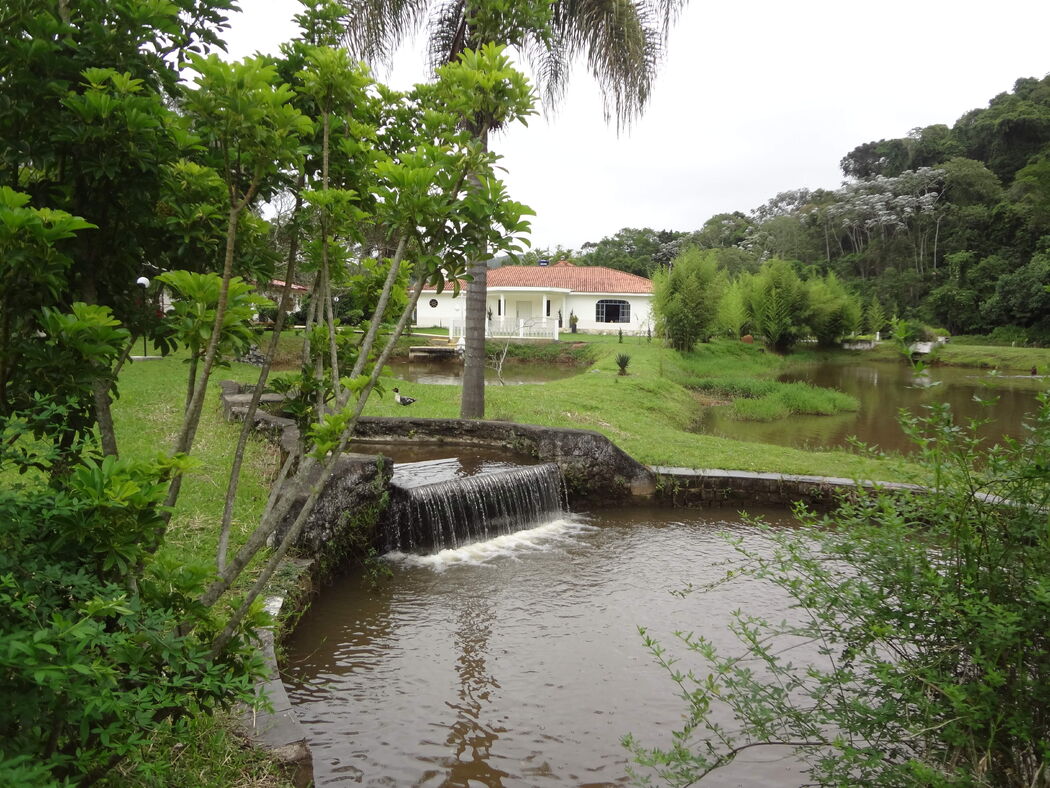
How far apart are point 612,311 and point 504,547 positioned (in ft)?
114

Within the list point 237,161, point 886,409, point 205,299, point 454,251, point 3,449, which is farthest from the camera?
point 886,409

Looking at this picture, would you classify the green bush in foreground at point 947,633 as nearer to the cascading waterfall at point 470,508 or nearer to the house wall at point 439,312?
the cascading waterfall at point 470,508

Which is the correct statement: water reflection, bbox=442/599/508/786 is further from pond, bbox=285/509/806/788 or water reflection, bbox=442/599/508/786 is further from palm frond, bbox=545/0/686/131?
palm frond, bbox=545/0/686/131

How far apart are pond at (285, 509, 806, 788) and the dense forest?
127 feet

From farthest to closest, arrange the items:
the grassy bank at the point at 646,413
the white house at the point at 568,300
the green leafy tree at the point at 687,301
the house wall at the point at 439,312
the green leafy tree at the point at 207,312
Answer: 1. the house wall at the point at 439,312
2. the white house at the point at 568,300
3. the green leafy tree at the point at 687,301
4. the grassy bank at the point at 646,413
5. the green leafy tree at the point at 207,312

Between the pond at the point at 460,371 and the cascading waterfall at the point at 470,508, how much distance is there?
13.5m

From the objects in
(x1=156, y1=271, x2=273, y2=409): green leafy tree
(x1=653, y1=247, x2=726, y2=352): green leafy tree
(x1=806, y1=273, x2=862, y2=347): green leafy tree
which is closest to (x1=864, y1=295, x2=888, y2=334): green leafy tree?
(x1=806, y1=273, x2=862, y2=347): green leafy tree

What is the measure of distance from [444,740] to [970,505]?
2.62 meters

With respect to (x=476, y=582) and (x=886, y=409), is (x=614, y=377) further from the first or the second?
(x=476, y=582)

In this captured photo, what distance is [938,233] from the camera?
50.2 meters

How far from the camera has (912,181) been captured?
5297 centimetres

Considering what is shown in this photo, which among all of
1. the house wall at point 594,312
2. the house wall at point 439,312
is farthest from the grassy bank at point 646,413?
the house wall at point 439,312

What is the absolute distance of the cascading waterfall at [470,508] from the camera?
645cm

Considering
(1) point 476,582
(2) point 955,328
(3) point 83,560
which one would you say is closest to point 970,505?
(3) point 83,560
